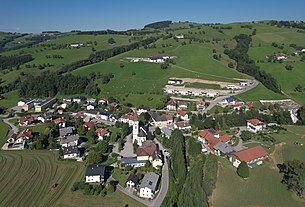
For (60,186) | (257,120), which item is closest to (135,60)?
(257,120)

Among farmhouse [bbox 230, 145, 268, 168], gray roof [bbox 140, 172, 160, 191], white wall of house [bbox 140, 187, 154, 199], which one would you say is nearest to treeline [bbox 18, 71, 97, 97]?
gray roof [bbox 140, 172, 160, 191]

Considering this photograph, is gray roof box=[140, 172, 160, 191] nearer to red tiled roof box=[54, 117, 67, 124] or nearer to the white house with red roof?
the white house with red roof

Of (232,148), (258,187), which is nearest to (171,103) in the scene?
(232,148)

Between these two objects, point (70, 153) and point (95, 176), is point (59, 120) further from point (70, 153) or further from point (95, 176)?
point (95, 176)

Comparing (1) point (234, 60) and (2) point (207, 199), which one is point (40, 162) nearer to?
(2) point (207, 199)

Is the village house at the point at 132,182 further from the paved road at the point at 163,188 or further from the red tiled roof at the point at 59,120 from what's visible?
the red tiled roof at the point at 59,120
